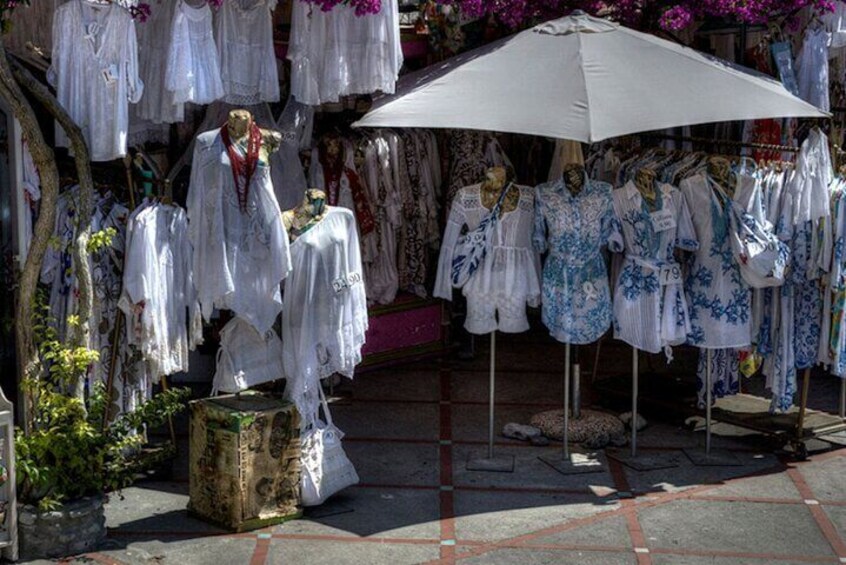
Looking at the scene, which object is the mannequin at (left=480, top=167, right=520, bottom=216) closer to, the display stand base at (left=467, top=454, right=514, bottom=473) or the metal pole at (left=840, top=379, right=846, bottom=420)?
the display stand base at (left=467, top=454, right=514, bottom=473)

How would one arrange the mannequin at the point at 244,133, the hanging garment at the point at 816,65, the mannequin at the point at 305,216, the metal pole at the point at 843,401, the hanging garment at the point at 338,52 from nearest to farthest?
the mannequin at the point at 244,133 → the mannequin at the point at 305,216 → the hanging garment at the point at 338,52 → the metal pole at the point at 843,401 → the hanging garment at the point at 816,65

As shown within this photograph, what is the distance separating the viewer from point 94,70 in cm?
747

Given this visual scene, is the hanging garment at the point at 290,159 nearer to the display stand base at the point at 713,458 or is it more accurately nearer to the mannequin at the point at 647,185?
the mannequin at the point at 647,185

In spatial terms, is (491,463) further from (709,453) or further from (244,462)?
(244,462)

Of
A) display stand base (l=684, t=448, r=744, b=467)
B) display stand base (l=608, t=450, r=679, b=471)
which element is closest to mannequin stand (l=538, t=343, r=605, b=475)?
display stand base (l=608, t=450, r=679, b=471)

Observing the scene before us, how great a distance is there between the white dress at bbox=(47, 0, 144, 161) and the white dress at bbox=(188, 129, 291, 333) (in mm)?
473

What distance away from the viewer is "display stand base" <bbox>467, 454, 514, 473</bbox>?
837 cm

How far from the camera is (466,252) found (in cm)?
834

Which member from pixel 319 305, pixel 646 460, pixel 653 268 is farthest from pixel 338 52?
pixel 646 460

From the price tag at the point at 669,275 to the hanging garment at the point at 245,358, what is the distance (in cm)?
231

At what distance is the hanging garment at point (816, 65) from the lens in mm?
9312

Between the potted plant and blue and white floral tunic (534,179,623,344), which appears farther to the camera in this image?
blue and white floral tunic (534,179,623,344)

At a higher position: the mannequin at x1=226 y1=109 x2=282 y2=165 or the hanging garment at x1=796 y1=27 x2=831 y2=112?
the hanging garment at x1=796 y1=27 x2=831 y2=112

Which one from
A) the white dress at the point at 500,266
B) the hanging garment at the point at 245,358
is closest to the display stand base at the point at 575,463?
the white dress at the point at 500,266
